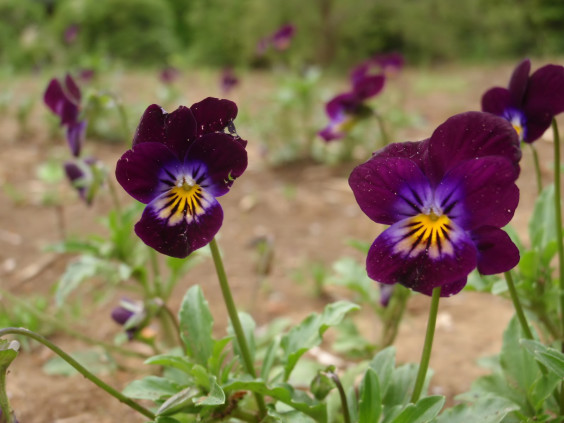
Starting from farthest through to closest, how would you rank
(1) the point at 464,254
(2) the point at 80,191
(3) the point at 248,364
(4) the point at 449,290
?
(2) the point at 80,191
(3) the point at 248,364
(4) the point at 449,290
(1) the point at 464,254

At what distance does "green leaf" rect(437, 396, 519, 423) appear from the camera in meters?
1.09

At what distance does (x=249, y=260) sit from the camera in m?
3.17

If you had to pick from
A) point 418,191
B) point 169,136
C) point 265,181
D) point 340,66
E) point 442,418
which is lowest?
point 442,418

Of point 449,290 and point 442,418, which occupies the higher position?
point 449,290

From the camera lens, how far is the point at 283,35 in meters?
5.42

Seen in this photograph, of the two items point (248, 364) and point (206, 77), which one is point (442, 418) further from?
point (206, 77)

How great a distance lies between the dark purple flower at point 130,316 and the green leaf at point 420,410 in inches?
31.6

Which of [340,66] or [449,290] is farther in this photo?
[340,66]

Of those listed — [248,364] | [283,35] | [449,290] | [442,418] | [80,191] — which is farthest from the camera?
[283,35]

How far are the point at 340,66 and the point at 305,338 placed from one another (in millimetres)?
9779

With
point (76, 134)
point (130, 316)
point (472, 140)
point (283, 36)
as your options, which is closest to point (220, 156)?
point (472, 140)

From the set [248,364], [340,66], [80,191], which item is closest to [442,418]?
[248,364]

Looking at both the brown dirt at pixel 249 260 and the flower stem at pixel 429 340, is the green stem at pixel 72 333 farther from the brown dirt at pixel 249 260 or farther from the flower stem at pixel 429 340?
the flower stem at pixel 429 340

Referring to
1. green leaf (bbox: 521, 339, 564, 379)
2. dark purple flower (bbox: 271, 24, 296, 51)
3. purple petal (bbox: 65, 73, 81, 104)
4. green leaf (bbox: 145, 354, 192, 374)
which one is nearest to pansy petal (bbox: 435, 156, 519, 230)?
green leaf (bbox: 521, 339, 564, 379)
